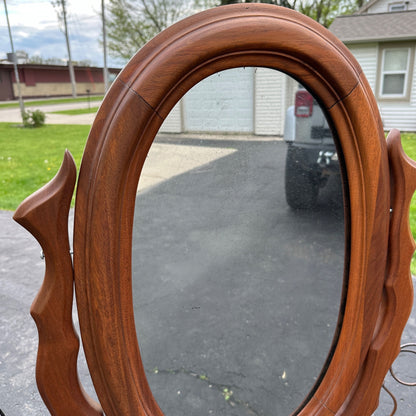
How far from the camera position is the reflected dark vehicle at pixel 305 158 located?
1.23 m

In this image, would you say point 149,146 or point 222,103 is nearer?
point 149,146

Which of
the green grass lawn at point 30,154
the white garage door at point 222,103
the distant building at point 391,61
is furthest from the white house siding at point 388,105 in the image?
the white garage door at point 222,103

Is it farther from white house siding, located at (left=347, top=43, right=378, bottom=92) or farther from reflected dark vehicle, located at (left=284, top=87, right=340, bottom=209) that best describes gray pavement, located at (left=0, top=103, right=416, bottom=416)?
white house siding, located at (left=347, top=43, right=378, bottom=92)

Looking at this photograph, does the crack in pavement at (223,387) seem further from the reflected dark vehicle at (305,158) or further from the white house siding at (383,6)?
the white house siding at (383,6)

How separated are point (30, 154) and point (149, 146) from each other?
29.5ft

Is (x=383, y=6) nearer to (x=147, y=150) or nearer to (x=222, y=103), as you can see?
(x=222, y=103)

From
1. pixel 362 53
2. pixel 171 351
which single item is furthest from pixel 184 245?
pixel 362 53

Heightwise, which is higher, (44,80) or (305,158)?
(305,158)

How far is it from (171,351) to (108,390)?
0.78 ft

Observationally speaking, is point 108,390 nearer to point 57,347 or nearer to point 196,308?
point 57,347

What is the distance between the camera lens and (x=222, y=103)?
3.80 ft

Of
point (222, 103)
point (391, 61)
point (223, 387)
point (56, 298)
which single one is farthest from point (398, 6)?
point (56, 298)

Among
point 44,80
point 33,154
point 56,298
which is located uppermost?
point 56,298

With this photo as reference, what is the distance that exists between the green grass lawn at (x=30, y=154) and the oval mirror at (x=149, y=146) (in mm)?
5010
